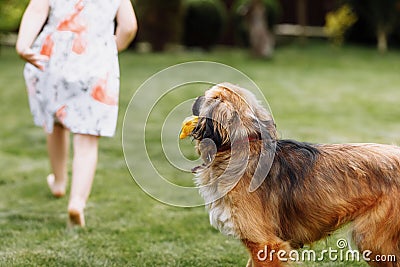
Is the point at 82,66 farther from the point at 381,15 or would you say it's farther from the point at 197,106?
the point at 381,15

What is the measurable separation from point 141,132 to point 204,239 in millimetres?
926

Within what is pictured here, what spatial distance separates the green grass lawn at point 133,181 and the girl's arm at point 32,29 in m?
1.20

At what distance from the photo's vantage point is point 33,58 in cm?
468

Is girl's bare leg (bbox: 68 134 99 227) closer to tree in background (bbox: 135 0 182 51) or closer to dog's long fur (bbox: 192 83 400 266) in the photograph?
dog's long fur (bbox: 192 83 400 266)

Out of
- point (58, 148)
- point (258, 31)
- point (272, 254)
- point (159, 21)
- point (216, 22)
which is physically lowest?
point (216, 22)

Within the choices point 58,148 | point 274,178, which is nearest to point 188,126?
point 274,178

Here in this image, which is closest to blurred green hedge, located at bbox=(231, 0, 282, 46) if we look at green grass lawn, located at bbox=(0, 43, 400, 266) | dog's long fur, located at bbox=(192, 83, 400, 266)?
green grass lawn, located at bbox=(0, 43, 400, 266)

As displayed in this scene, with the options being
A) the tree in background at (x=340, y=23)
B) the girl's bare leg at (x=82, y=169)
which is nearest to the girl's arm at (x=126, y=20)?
the girl's bare leg at (x=82, y=169)

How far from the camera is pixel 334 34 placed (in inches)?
773

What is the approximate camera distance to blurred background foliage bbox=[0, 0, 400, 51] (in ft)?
61.0

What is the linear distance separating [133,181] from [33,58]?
6.85ft

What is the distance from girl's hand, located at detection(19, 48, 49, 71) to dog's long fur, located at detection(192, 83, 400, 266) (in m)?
1.64

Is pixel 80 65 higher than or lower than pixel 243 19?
higher

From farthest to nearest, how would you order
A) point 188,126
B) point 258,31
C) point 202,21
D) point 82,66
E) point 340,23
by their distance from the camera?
point 340,23 < point 202,21 < point 258,31 < point 82,66 < point 188,126
